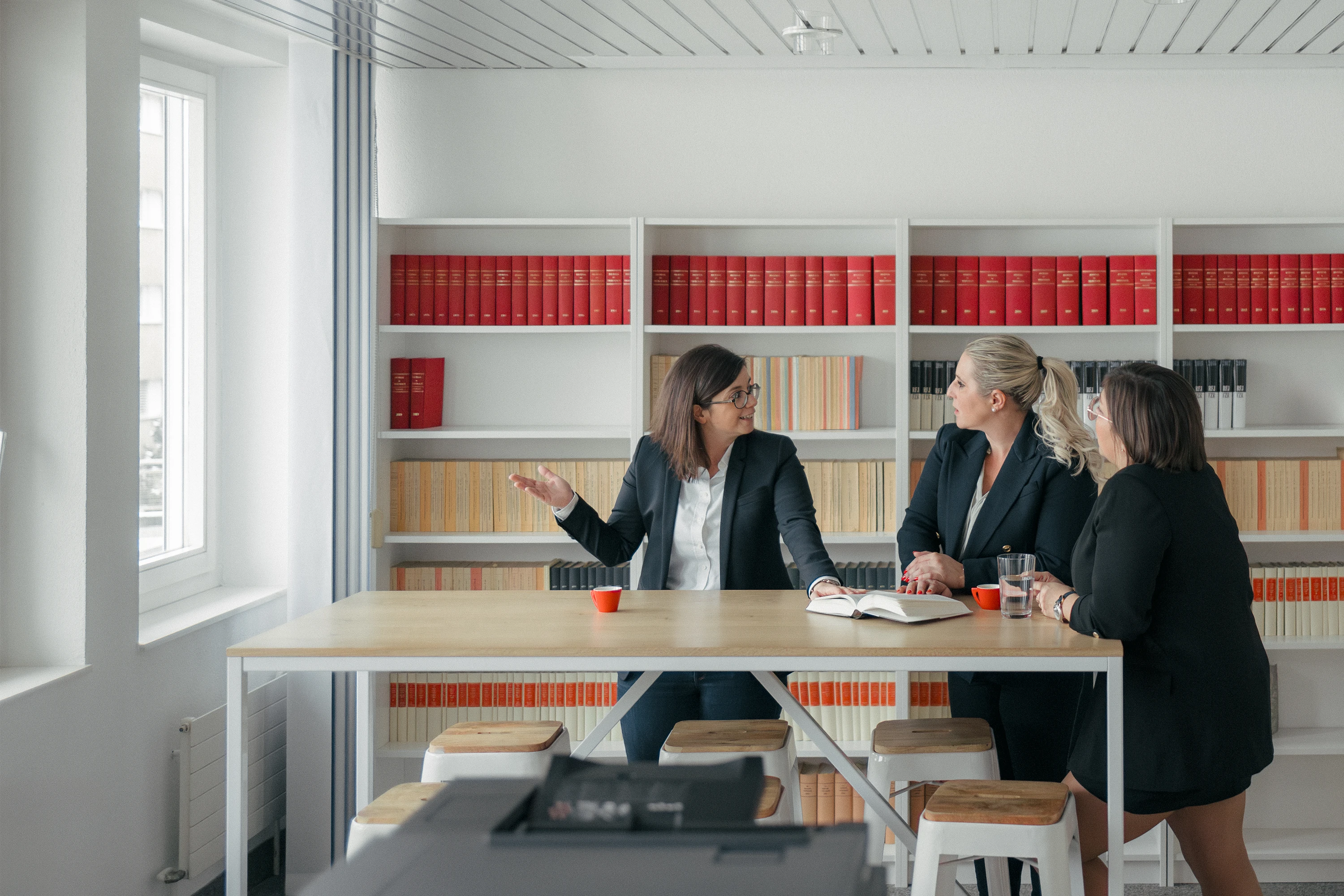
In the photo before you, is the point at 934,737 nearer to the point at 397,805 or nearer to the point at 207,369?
the point at 397,805

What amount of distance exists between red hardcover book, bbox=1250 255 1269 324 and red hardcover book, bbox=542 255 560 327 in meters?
2.24

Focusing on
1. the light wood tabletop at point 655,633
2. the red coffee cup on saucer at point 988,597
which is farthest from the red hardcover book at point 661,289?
the red coffee cup on saucer at point 988,597

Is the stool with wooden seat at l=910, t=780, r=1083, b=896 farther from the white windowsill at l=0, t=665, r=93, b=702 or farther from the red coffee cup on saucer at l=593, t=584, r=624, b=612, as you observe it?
the white windowsill at l=0, t=665, r=93, b=702

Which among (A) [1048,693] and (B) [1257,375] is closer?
(A) [1048,693]

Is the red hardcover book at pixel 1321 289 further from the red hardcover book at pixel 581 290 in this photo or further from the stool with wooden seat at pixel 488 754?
the stool with wooden seat at pixel 488 754

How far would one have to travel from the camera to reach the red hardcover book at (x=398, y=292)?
3732 millimetres

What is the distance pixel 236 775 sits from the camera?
2219mm

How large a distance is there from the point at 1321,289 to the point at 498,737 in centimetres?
293

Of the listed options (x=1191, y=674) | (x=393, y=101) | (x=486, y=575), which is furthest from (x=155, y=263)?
(x=1191, y=674)

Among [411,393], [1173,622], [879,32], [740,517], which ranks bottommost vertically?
[1173,622]

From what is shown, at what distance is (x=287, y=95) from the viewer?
3711 millimetres

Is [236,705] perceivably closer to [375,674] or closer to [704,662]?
[704,662]

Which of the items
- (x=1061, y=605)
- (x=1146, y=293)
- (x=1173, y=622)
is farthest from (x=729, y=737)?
(x=1146, y=293)

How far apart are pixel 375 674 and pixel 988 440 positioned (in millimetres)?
1962
